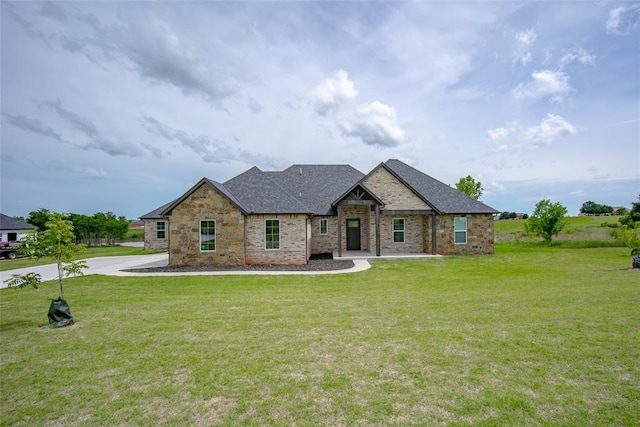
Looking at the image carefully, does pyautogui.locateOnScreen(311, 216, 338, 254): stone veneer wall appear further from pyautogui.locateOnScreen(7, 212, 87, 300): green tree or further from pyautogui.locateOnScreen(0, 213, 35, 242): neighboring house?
pyautogui.locateOnScreen(0, 213, 35, 242): neighboring house

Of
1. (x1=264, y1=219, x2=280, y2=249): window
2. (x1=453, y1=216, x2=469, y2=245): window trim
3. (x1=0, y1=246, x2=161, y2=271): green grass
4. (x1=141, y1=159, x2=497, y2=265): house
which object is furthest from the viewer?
(x1=453, y1=216, x2=469, y2=245): window trim

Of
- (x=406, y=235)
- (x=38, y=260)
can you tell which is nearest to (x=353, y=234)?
(x=406, y=235)

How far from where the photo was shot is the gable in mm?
21812

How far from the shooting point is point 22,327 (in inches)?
310

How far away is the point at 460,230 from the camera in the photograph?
72.2 feet

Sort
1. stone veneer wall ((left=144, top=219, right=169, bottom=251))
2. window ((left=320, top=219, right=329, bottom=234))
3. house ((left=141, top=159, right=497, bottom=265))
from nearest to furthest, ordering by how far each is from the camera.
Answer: house ((left=141, top=159, right=497, bottom=265)), window ((left=320, top=219, right=329, bottom=234)), stone veneer wall ((left=144, top=219, right=169, bottom=251))

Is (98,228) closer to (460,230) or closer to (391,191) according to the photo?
(391,191)

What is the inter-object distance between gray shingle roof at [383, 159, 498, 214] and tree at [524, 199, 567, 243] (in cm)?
939

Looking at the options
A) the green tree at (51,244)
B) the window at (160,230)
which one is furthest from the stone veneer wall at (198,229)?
the window at (160,230)

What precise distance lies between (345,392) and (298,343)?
6.46 ft

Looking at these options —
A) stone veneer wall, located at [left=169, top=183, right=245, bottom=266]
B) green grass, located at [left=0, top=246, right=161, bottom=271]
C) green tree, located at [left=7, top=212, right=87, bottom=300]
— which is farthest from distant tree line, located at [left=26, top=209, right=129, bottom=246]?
green tree, located at [left=7, top=212, right=87, bottom=300]

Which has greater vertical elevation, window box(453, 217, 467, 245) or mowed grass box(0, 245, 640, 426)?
window box(453, 217, 467, 245)

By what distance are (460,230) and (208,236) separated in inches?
651

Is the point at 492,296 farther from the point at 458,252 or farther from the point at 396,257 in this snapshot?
the point at 458,252
